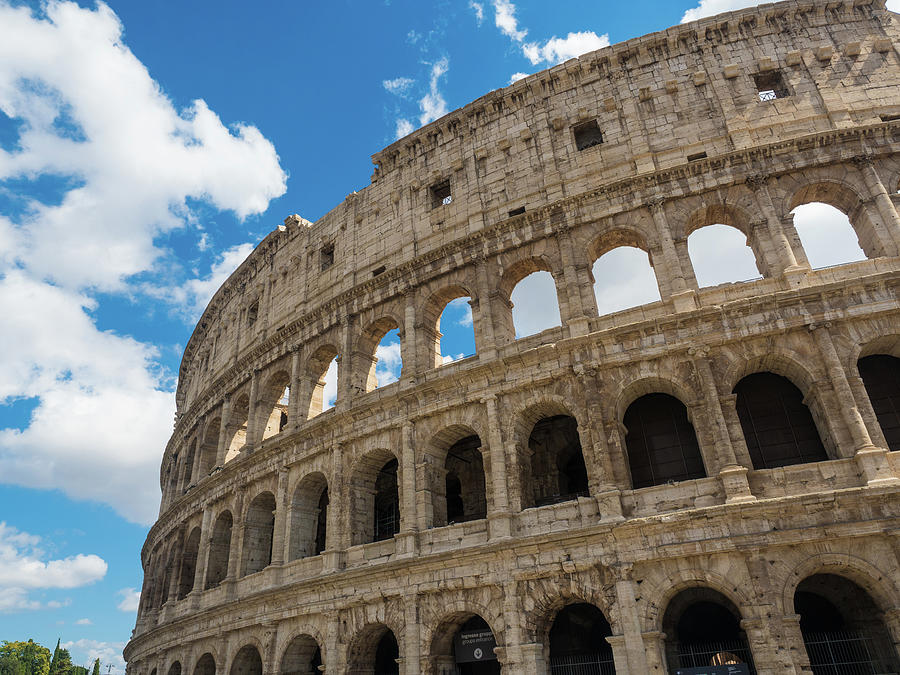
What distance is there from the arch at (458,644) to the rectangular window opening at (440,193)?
40.9 feet

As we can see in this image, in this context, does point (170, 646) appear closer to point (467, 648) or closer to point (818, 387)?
point (467, 648)

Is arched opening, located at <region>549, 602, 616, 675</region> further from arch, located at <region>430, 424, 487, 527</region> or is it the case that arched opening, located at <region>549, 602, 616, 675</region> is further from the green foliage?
the green foliage

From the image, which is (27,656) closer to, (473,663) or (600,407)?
(473,663)

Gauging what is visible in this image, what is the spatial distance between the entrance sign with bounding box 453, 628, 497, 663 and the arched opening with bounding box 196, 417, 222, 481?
14858mm

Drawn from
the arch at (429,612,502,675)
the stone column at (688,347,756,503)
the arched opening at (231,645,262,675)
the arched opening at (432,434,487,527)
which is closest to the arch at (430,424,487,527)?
the arched opening at (432,434,487,527)

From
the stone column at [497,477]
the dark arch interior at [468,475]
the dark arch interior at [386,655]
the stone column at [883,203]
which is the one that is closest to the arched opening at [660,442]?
the stone column at [497,477]

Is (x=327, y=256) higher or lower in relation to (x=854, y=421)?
higher

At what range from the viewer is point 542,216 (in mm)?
16938

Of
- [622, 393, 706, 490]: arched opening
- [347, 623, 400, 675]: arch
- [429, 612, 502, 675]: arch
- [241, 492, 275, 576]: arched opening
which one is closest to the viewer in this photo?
[429, 612, 502, 675]: arch

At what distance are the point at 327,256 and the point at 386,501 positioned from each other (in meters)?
9.32

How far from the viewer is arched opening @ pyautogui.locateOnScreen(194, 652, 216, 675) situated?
763 inches

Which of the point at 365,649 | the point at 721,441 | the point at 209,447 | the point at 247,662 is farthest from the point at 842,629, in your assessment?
the point at 209,447

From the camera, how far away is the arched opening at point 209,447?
2481 centimetres

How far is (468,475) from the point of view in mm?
17469
